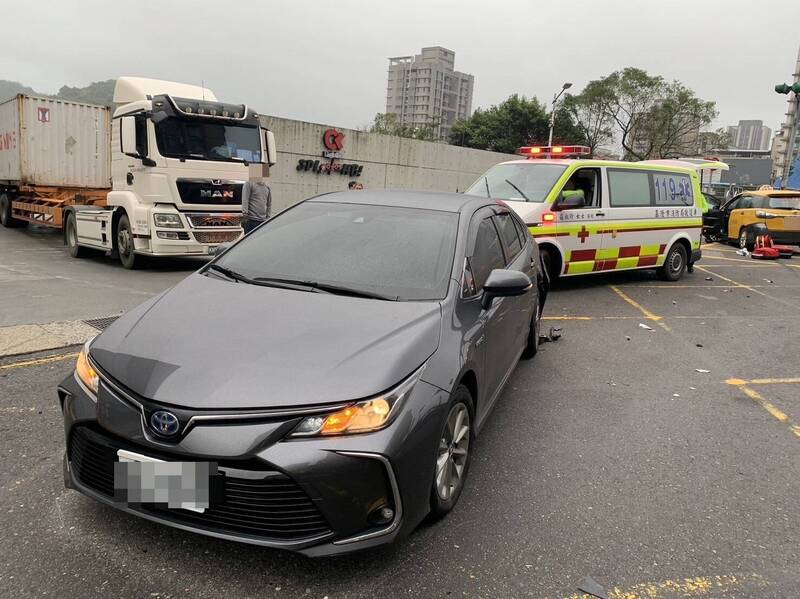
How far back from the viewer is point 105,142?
13.7m

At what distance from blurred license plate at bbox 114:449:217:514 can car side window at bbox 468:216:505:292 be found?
183 centimetres

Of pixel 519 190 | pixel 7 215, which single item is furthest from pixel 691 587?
pixel 7 215

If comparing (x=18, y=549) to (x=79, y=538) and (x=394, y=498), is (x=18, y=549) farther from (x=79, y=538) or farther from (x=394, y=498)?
(x=394, y=498)

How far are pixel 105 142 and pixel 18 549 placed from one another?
1307cm

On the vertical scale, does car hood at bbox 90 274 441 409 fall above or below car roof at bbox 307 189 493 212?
below

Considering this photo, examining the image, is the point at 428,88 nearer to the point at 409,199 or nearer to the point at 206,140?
the point at 206,140

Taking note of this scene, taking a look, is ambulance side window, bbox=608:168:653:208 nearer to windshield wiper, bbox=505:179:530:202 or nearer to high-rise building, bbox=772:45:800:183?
windshield wiper, bbox=505:179:530:202

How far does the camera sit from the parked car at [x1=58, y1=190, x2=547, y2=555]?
2188mm

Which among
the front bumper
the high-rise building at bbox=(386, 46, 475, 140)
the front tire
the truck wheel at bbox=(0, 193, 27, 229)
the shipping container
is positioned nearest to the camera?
the front bumper

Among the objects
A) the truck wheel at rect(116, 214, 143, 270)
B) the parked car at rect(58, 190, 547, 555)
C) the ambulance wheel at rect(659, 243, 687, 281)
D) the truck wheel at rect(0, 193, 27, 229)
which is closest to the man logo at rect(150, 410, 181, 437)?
the parked car at rect(58, 190, 547, 555)

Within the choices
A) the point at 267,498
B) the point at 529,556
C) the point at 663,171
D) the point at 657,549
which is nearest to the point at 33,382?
the point at 267,498

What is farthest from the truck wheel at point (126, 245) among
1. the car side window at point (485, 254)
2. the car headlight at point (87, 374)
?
the car headlight at point (87, 374)

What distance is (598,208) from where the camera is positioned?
8.96 metres

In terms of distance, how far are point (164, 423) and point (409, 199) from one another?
2.37 m
